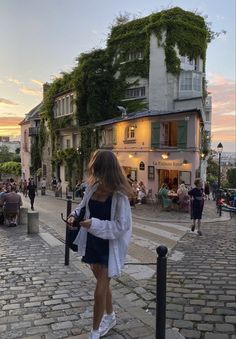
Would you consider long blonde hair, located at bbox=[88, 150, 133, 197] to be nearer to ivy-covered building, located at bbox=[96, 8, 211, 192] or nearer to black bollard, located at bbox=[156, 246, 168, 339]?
black bollard, located at bbox=[156, 246, 168, 339]

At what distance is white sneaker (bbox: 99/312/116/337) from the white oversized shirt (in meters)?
0.73

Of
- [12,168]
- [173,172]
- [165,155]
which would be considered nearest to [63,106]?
[173,172]

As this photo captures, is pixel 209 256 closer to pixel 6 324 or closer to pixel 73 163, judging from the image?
pixel 6 324

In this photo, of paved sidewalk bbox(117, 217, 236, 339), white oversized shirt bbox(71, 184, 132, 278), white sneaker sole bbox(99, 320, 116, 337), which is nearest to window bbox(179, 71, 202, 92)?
paved sidewalk bbox(117, 217, 236, 339)

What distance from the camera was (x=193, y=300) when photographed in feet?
18.7

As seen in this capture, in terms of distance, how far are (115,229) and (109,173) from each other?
528 mm

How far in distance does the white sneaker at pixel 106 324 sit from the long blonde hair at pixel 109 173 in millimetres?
1386

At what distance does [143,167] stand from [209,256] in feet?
55.1

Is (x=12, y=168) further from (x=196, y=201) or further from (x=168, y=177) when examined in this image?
(x=196, y=201)

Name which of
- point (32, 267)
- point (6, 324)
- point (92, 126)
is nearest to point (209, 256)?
point (32, 267)

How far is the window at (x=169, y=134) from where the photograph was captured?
78.7ft

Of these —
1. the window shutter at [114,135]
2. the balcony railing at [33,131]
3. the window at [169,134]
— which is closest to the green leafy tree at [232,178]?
the balcony railing at [33,131]

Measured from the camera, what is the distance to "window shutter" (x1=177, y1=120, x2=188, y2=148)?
73.2ft

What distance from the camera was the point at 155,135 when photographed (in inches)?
952
